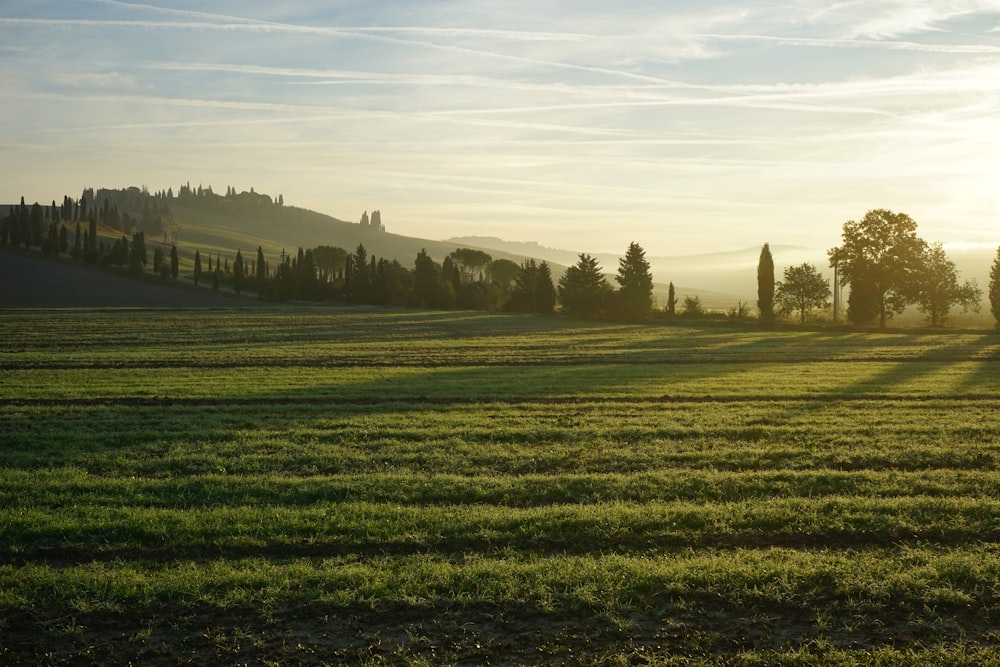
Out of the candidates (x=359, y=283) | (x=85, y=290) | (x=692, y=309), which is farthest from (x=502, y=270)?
(x=85, y=290)

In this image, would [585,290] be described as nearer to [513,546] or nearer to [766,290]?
[766,290]

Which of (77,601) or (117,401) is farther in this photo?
(117,401)

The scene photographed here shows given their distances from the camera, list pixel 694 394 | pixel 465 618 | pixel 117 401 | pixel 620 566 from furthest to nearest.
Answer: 1. pixel 694 394
2. pixel 117 401
3. pixel 620 566
4. pixel 465 618

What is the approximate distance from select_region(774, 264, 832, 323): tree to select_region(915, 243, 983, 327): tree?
39.0 feet

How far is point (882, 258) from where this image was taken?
94.7 metres

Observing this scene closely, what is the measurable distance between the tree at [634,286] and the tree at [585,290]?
240cm

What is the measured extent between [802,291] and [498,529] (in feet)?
339

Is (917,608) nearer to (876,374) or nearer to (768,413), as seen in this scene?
(768,413)

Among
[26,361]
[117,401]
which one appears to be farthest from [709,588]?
[26,361]

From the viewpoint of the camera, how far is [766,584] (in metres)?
9.66

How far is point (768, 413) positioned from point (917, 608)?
15.7 metres

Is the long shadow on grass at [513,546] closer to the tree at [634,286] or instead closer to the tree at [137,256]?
the tree at [634,286]

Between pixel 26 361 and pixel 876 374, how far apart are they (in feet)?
148

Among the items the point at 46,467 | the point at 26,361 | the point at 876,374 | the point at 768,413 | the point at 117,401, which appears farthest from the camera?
the point at 26,361
